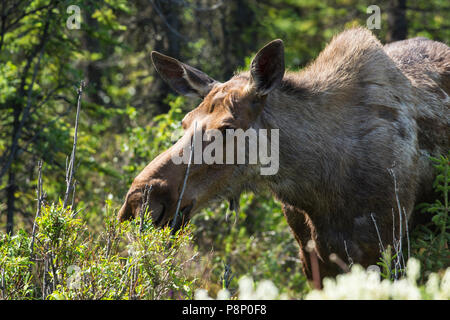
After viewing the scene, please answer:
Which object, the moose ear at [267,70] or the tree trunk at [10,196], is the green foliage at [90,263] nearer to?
the moose ear at [267,70]

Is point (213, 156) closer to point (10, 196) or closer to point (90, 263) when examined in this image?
point (90, 263)

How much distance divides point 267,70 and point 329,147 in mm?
900

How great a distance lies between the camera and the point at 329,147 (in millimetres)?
5398

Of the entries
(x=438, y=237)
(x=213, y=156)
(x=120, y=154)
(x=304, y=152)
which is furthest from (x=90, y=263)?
(x=120, y=154)

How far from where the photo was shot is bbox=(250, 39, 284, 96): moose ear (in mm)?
5230

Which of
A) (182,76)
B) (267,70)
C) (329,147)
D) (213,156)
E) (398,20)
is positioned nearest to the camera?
(213,156)

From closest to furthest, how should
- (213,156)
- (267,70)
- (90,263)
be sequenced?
(90,263) < (213,156) < (267,70)

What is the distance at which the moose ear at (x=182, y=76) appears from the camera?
228 inches

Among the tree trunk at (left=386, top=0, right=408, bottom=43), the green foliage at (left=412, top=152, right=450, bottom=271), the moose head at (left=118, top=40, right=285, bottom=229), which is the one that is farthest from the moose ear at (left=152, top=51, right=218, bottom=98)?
the tree trunk at (left=386, top=0, right=408, bottom=43)

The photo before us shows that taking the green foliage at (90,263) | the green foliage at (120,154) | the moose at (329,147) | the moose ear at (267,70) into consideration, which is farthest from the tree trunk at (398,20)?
the green foliage at (90,263)

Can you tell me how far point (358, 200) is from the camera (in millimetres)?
5297

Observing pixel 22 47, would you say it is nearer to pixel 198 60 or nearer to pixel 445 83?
pixel 198 60

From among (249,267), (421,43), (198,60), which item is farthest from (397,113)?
(198,60)

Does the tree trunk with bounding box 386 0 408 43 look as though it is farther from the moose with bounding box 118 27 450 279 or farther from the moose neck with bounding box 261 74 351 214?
the moose neck with bounding box 261 74 351 214
